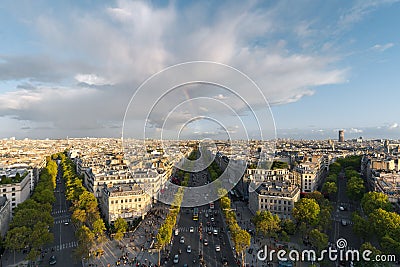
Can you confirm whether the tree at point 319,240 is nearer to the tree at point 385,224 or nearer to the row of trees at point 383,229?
the row of trees at point 383,229

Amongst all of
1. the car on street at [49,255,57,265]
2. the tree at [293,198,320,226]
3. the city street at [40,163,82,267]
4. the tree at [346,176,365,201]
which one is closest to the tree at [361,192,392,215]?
the tree at [293,198,320,226]

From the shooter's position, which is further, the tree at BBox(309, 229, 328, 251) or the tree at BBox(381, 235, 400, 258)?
the tree at BBox(309, 229, 328, 251)

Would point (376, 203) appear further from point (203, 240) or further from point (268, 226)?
point (203, 240)

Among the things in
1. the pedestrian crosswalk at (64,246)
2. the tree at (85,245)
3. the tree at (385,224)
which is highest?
the tree at (385,224)

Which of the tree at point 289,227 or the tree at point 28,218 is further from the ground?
the tree at point 28,218

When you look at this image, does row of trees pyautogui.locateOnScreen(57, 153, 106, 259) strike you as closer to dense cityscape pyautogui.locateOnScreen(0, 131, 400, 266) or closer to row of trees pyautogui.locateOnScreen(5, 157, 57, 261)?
dense cityscape pyautogui.locateOnScreen(0, 131, 400, 266)

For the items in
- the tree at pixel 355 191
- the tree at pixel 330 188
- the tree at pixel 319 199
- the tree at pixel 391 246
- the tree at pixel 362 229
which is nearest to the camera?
the tree at pixel 391 246

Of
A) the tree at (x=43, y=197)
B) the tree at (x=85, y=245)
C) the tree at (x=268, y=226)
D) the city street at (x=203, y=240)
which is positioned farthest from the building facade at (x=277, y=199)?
the tree at (x=43, y=197)

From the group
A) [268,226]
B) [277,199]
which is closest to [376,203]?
[277,199]

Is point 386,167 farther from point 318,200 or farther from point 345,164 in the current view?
point 318,200
